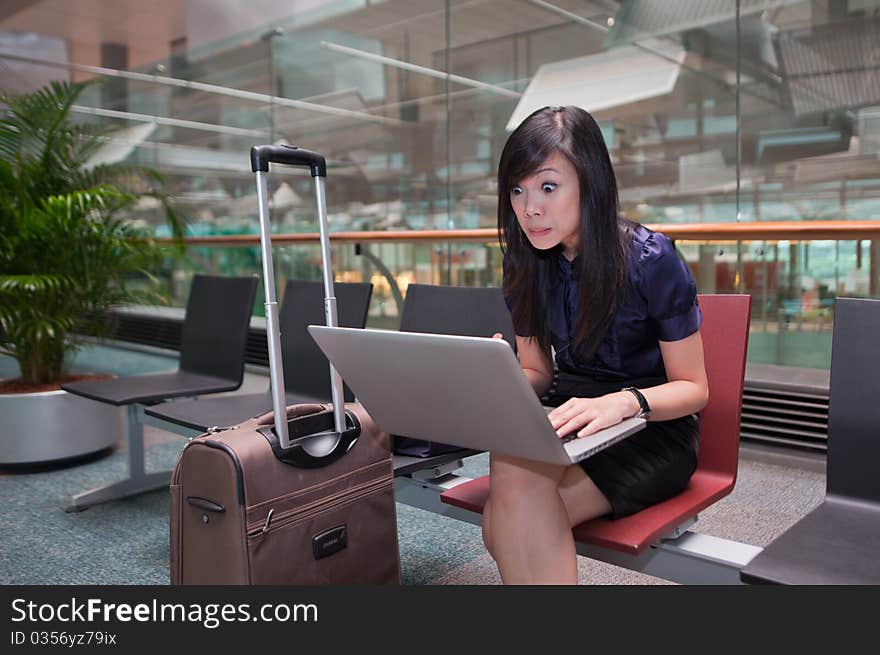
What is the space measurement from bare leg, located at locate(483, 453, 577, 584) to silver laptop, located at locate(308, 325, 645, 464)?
0.28ft

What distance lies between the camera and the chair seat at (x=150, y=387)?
267 cm

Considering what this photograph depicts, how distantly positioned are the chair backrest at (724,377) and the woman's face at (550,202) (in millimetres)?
428

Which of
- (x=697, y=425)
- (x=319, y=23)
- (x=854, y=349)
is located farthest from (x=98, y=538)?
(x=319, y=23)

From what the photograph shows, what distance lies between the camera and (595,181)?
1.30 metres

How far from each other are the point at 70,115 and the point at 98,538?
2.21 meters

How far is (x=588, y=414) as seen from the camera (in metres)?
1.13

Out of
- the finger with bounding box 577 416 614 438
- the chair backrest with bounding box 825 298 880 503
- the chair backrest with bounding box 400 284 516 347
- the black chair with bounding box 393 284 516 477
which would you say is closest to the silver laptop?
the finger with bounding box 577 416 614 438

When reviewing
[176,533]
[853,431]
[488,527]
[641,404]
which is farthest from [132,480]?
[853,431]

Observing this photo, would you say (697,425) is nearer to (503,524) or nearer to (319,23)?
(503,524)

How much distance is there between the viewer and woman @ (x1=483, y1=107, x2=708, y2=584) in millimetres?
1175

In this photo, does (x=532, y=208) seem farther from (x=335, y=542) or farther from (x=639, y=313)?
(x=335, y=542)

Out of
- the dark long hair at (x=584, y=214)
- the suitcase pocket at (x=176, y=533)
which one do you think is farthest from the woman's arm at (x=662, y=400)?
the suitcase pocket at (x=176, y=533)

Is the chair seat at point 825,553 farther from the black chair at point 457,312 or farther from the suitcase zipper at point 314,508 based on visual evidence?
the black chair at point 457,312

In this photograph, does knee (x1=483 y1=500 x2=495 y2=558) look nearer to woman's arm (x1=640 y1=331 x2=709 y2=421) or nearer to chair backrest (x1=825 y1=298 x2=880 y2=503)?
woman's arm (x1=640 y1=331 x2=709 y2=421)
